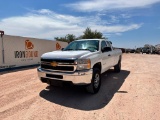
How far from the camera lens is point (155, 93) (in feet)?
19.9

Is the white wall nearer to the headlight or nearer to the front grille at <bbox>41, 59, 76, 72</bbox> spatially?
the front grille at <bbox>41, 59, 76, 72</bbox>

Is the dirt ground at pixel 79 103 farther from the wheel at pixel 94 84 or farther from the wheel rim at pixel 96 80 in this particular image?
the wheel rim at pixel 96 80

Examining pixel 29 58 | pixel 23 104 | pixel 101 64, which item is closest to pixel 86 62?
pixel 101 64

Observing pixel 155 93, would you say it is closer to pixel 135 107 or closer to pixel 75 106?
pixel 135 107

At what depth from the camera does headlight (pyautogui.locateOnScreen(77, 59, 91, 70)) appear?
17.6 ft

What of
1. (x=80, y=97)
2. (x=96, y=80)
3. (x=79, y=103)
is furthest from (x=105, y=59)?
(x=79, y=103)

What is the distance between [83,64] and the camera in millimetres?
5441

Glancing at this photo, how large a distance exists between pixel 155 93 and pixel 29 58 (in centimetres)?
1059

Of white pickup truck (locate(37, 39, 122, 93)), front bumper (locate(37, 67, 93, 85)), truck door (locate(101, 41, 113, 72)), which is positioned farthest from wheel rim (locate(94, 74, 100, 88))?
truck door (locate(101, 41, 113, 72))

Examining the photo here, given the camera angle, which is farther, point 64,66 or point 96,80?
point 96,80

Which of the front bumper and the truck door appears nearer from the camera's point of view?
the front bumper

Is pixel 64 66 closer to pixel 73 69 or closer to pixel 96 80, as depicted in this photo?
pixel 73 69

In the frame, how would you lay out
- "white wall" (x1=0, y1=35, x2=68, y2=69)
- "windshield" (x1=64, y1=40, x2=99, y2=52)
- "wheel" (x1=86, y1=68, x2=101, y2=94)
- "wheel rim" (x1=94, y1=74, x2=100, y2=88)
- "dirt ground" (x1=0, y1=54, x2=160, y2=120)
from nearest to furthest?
"dirt ground" (x1=0, y1=54, x2=160, y2=120), "wheel" (x1=86, y1=68, x2=101, y2=94), "wheel rim" (x1=94, y1=74, x2=100, y2=88), "windshield" (x1=64, y1=40, x2=99, y2=52), "white wall" (x1=0, y1=35, x2=68, y2=69)

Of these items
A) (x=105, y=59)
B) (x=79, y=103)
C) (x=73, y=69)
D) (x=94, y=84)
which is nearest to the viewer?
(x=79, y=103)
